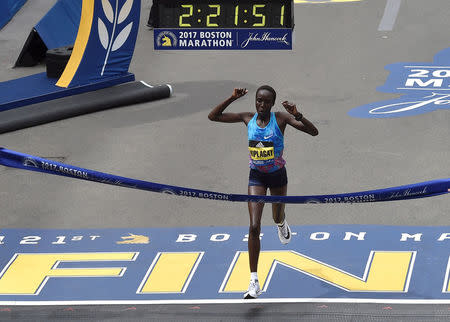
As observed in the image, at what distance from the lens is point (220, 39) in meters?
15.3

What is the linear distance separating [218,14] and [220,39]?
0.40 meters

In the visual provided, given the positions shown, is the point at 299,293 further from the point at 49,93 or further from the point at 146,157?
the point at 49,93

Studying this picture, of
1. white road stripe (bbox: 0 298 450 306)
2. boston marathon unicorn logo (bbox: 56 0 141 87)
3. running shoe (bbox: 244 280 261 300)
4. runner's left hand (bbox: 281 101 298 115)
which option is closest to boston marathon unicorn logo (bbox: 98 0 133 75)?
boston marathon unicorn logo (bbox: 56 0 141 87)

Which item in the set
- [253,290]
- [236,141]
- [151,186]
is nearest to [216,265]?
[253,290]

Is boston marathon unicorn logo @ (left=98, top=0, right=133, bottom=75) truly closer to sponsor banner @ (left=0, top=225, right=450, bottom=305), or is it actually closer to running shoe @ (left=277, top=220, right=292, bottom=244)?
sponsor banner @ (left=0, top=225, right=450, bottom=305)

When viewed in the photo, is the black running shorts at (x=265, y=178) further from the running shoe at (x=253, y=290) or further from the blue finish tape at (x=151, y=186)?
the running shoe at (x=253, y=290)

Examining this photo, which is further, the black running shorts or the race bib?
the black running shorts

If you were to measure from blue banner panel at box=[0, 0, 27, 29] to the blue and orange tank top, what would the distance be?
1464 cm

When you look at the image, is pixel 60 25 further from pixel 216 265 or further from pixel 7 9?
pixel 216 265

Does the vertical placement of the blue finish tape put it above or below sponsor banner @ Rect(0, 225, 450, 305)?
above

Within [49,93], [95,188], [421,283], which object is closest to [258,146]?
[421,283]

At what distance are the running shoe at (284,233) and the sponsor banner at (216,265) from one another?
0.24 meters

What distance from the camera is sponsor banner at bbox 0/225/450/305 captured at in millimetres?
10453

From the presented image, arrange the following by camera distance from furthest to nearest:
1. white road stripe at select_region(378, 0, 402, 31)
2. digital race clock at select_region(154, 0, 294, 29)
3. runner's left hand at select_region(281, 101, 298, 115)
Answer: white road stripe at select_region(378, 0, 402, 31) → digital race clock at select_region(154, 0, 294, 29) → runner's left hand at select_region(281, 101, 298, 115)
